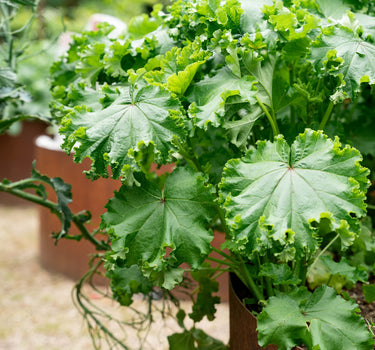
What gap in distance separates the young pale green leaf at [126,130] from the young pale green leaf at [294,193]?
0.14 metres

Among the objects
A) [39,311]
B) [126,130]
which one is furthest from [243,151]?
[39,311]

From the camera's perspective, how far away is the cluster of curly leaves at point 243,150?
35.4 inches

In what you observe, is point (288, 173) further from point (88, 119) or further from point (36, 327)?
point (36, 327)

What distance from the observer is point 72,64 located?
4.62 feet

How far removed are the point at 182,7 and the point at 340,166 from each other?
0.51m

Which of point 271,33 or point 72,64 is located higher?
point 271,33

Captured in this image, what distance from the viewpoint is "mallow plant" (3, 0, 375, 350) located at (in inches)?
35.5

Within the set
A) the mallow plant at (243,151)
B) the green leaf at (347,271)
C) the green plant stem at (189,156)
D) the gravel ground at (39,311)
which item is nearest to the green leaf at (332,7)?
the mallow plant at (243,151)

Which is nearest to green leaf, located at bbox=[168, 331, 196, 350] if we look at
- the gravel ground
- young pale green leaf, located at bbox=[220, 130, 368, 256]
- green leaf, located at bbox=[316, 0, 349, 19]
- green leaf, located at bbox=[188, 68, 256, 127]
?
the gravel ground

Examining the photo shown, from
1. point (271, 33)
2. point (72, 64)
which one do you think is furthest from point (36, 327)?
point (271, 33)

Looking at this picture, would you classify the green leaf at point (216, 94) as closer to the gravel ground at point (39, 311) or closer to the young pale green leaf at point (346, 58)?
the young pale green leaf at point (346, 58)

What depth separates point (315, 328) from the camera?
0.95m

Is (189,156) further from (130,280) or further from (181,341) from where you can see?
Answer: (181,341)

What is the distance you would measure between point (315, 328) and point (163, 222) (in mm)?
363
